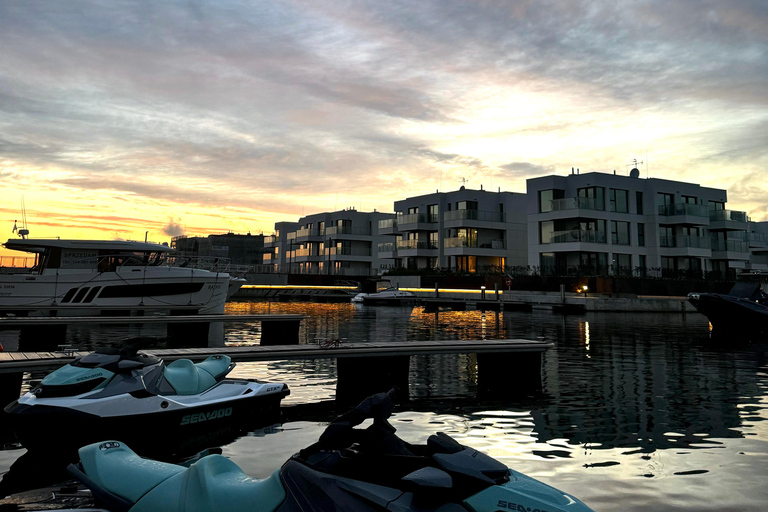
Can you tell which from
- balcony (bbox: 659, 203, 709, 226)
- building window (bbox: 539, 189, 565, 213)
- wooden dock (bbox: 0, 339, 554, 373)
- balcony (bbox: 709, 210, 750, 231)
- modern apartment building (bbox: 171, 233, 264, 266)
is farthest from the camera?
modern apartment building (bbox: 171, 233, 264, 266)

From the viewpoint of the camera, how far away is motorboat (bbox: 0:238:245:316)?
27188 millimetres

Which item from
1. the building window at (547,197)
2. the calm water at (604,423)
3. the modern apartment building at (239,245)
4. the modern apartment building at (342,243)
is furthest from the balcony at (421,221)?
the modern apartment building at (239,245)

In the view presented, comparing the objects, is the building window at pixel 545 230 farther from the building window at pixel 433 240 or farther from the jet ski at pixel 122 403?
the jet ski at pixel 122 403

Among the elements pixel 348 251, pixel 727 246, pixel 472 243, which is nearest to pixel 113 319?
pixel 472 243

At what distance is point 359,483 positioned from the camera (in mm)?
2789

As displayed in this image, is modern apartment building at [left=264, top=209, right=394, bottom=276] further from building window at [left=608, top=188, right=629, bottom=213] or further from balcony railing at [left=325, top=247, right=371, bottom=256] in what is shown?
building window at [left=608, top=188, right=629, bottom=213]

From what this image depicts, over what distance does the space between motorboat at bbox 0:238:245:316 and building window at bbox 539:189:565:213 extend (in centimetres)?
3802

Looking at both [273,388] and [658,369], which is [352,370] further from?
[658,369]

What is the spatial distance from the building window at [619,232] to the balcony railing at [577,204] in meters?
2.46

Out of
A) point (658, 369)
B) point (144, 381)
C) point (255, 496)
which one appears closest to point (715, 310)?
point (658, 369)

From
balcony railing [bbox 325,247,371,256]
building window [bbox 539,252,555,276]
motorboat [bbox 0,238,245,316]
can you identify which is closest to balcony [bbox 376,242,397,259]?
balcony railing [bbox 325,247,371,256]

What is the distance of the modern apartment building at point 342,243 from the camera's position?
95.2m

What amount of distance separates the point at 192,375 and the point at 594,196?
53716mm

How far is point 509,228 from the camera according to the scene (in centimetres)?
7031
